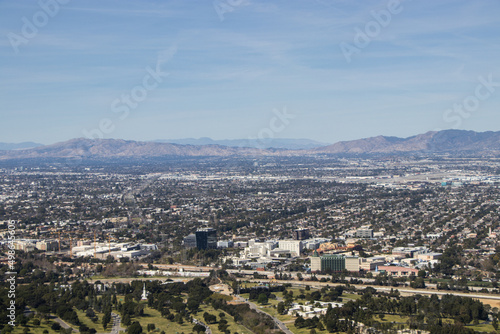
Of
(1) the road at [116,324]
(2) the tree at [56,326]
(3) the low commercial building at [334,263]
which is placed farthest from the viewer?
(3) the low commercial building at [334,263]

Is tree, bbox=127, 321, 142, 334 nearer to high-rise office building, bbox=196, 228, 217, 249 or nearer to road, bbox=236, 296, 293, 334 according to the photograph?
road, bbox=236, 296, 293, 334

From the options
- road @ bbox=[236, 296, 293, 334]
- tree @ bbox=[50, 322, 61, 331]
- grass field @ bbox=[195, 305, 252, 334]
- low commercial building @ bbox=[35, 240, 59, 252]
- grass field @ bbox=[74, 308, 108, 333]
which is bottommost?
grass field @ bbox=[195, 305, 252, 334]

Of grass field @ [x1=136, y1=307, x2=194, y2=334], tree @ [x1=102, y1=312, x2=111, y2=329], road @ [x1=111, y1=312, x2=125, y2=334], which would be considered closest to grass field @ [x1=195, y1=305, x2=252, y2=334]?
grass field @ [x1=136, y1=307, x2=194, y2=334]

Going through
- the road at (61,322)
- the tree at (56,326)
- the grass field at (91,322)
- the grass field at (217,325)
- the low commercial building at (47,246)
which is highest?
the low commercial building at (47,246)

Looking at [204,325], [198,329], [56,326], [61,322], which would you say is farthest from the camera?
[61,322]

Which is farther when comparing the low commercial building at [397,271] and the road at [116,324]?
the low commercial building at [397,271]

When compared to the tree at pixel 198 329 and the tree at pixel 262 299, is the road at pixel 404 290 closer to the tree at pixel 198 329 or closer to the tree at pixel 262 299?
the tree at pixel 262 299

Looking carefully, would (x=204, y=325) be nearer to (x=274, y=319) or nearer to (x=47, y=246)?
(x=274, y=319)

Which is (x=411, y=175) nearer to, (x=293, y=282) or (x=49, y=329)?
(x=293, y=282)

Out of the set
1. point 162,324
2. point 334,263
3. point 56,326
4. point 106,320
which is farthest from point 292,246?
point 56,326

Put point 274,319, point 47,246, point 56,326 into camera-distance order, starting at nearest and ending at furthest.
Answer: point 56,326 → point 274,319 → point 47,246

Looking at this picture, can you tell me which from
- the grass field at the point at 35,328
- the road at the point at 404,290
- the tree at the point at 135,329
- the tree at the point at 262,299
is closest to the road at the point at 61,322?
the grass field at the point at 35,328
